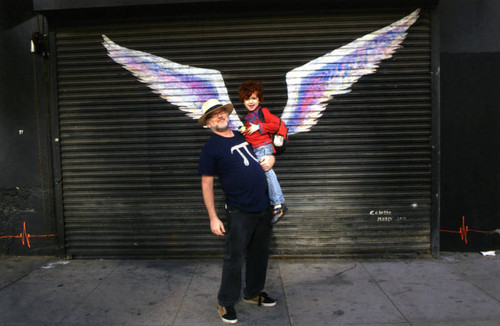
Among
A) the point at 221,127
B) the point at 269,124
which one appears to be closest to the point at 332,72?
the point at 269,124

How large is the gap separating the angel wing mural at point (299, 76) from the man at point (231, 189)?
4.95 ft

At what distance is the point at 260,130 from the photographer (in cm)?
363

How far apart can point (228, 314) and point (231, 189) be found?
1.13 meters

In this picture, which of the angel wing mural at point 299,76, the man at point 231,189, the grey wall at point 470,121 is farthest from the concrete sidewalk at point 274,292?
the angel wing mural at point 299,76

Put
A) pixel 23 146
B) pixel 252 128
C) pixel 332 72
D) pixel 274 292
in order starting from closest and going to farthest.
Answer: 1. pixel 252 128
2. pixel 274 292
3. pixel 332 72
4. pixel 23 146

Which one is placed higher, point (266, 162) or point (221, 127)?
point (221, 127)

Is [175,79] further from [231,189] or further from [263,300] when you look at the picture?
[263,300]

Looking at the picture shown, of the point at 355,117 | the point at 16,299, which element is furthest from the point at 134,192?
the point at 355,117

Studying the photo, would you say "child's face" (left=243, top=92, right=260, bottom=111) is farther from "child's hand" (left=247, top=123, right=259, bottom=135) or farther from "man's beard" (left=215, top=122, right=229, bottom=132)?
"man's beard" (left=215, top=122, right=229, bottom=132)

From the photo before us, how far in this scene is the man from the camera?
341 centimetres

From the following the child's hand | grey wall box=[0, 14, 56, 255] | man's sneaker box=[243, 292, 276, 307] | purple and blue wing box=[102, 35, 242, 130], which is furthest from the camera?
grey wall box=[0, 14, 56, 255]

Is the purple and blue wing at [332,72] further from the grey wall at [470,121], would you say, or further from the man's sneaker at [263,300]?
the man's sneaker at [263,300]

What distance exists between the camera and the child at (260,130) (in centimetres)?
362

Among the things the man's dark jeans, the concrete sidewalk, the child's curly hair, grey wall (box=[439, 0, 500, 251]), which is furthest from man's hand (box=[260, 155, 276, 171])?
grey wall (box=[439, 0, 500, 251])
